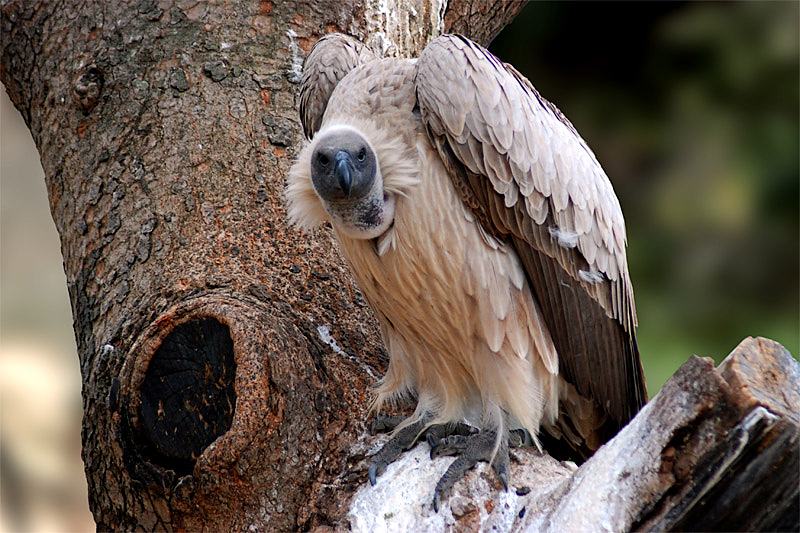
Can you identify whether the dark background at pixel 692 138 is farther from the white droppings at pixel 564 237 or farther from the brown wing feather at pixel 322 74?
the brown wing feather at pixel 322 74

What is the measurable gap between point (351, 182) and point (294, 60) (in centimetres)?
136

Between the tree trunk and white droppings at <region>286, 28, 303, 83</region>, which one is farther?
white droppings at <region>286, 28, 303, 83</region>

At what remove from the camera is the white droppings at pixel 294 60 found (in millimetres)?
4504

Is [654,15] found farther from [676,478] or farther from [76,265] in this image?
[676,478]

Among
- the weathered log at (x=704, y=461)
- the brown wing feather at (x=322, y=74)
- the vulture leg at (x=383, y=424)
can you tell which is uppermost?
the brown wing feather at (x=322, y=74)

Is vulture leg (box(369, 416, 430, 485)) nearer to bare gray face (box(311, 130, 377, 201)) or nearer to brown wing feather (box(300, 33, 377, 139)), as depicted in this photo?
bare gray face (box(311, 130, 377, 201))

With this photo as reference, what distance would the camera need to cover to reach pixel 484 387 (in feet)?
12.2

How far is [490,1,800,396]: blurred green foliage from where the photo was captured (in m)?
8.09

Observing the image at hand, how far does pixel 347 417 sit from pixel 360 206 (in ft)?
2.87

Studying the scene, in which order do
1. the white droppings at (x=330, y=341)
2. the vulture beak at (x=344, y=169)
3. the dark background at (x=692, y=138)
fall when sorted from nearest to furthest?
the vulture beak at (x=344, y=169)
the white droppings at (x=330, y=341)
the dark background at (x=692, y=138)

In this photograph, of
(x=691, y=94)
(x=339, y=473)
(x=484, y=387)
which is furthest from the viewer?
(x=691, y=94)

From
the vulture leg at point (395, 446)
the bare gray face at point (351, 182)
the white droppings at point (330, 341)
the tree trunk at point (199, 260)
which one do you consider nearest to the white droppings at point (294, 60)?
the tree trunk at point (199, 260)

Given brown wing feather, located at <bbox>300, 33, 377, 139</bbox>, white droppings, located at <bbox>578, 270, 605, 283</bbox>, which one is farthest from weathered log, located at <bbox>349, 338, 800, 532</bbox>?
brown wing feather, located at <bbox>300, 33, 377, 139</bbox>

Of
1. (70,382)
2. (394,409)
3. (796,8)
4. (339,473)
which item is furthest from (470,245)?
(70,382)
